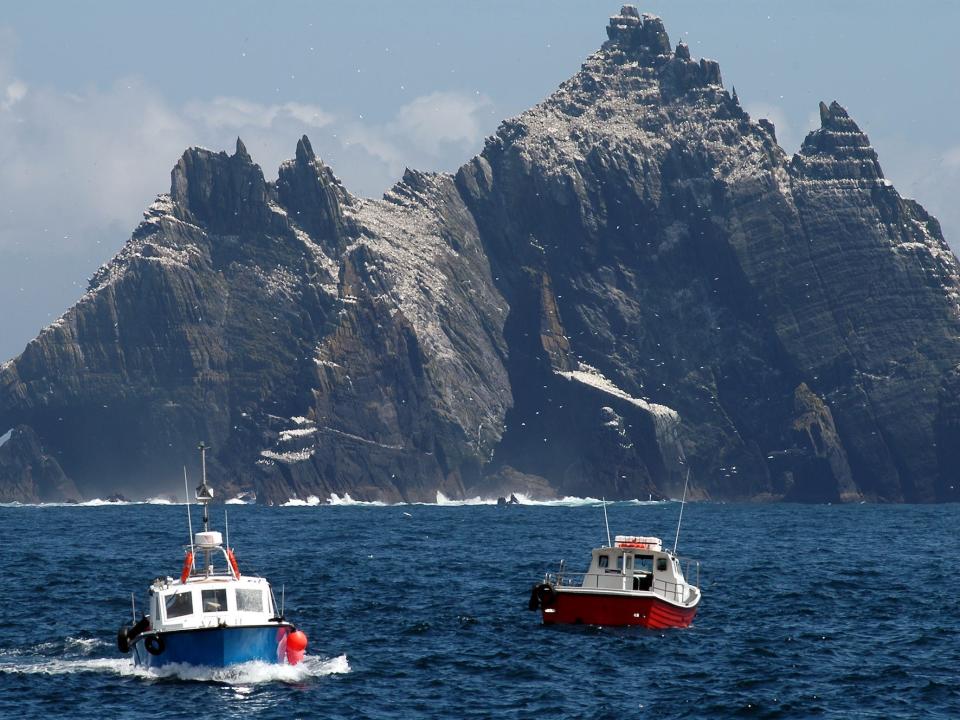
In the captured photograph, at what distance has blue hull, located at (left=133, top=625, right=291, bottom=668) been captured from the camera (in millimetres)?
59625

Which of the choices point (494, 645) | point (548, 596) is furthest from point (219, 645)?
point (548, 596)

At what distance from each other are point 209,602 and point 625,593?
22340 millimetres

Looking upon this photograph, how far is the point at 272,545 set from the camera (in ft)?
464

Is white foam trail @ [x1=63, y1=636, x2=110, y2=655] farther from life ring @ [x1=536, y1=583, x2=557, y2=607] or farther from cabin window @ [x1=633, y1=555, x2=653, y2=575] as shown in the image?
cabin window @ [x1=633, y1=555, x2=653, y2=575]

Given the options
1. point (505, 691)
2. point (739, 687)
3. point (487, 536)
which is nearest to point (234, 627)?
point (505, 691)

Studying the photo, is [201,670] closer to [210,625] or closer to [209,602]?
[210,625]

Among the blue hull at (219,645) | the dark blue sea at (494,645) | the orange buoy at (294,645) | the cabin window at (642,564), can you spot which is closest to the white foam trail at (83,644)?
the dark blue sea at (494,645)

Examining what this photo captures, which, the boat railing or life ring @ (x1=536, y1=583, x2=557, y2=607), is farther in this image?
the boat railing

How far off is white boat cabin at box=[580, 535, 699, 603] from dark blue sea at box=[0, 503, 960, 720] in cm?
255

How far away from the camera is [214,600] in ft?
202

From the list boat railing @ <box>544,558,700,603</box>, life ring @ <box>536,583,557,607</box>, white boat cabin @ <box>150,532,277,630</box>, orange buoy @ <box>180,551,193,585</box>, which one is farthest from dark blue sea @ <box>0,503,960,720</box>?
orange buoy @ <box>180,551,193,585</box>

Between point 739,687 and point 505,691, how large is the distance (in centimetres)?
912

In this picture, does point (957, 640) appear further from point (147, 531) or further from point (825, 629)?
point (147, 531)

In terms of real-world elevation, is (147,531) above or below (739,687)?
above
